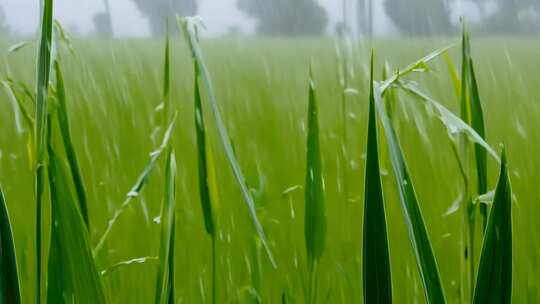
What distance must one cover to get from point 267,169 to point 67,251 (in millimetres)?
500

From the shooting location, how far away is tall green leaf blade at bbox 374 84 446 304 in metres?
0.24

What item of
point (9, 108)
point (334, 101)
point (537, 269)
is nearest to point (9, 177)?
point (9, 108)

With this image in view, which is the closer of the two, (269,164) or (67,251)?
(67,251)

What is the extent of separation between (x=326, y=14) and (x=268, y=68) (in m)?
0.14

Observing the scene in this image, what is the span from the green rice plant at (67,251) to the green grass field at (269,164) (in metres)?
0.14

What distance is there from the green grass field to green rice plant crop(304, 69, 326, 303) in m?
0.06

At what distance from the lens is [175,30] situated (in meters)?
1.07

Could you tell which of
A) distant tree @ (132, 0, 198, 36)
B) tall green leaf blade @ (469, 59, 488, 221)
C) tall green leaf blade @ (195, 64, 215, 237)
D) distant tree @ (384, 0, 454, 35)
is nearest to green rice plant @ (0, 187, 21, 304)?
tall green leaf blade @ (195, 64, 215, 237)

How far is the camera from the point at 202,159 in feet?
1.19

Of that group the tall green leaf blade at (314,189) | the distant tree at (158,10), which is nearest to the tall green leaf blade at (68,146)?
the tall green leaf blade at (314,189)

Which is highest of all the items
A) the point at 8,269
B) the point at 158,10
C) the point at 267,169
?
the point at 158,10

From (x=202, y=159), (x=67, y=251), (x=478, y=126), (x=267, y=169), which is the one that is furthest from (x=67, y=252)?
(x=267, y=169)

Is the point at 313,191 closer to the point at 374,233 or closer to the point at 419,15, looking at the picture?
the point at 374,233

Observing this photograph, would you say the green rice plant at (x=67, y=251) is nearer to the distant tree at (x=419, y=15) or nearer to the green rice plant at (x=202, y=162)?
the green rice plant at (x=202, y=162)
